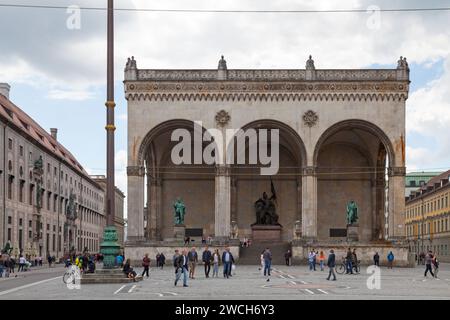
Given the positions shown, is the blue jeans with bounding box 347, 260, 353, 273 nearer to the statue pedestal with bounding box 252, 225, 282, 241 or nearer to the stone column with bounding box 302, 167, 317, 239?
the stone column with bounding box 302, 167, 317, 239

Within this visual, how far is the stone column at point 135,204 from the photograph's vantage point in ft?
189

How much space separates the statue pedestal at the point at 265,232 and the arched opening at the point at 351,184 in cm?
381

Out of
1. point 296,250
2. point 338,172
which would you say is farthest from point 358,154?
point 296,250

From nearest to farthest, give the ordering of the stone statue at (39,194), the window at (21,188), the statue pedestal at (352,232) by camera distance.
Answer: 1. the statue pedestal at (352,232)
2. the window at (21,188)
3. the stone statue at (39,194)

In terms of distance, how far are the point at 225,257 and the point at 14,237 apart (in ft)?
94.9

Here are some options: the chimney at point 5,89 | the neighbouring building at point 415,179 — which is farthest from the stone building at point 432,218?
the chimney at point 5,89

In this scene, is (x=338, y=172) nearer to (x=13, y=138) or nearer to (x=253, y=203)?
(x=253, y=203)

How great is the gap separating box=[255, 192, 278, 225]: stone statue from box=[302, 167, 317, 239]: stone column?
6943 millimetres

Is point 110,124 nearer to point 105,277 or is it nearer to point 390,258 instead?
point 105,277

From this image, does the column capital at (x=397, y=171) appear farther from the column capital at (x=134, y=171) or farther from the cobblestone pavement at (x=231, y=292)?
the cobblestone pavement at (x=231, y=292)

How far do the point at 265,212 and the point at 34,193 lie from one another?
2008 centimetres

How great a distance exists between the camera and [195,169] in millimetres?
66250

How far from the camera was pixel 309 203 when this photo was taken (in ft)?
190

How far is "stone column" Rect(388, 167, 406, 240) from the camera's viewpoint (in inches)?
2249
